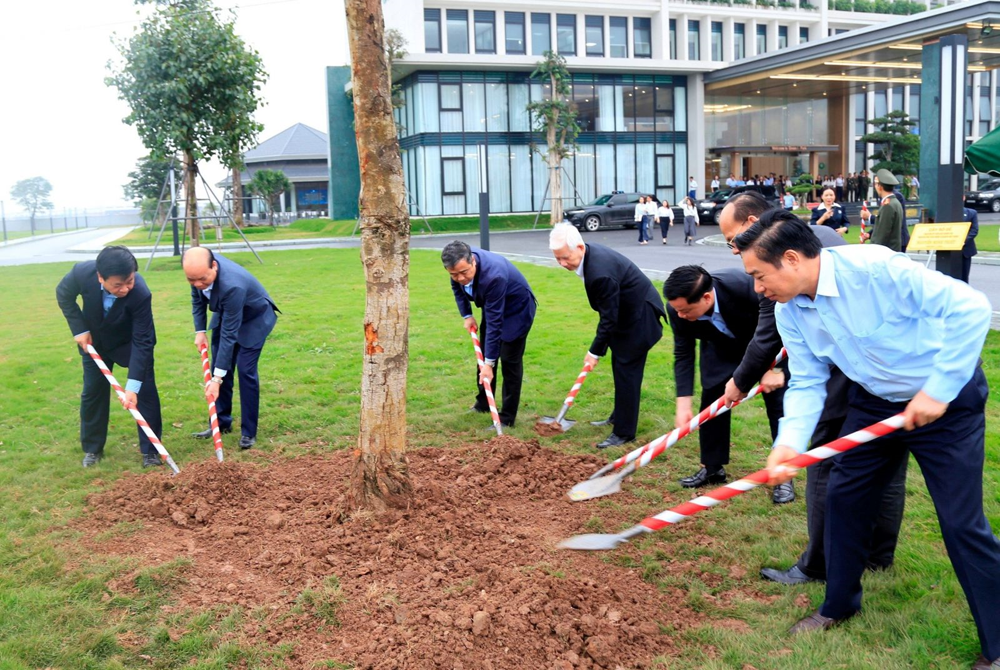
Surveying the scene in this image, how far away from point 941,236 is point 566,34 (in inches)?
1395

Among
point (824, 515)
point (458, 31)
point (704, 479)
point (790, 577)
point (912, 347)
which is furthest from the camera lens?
point (458, 31)

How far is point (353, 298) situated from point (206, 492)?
882 centimetres

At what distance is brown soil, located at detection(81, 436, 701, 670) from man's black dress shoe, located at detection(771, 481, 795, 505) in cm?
92

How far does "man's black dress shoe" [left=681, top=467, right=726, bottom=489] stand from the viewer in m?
5.46

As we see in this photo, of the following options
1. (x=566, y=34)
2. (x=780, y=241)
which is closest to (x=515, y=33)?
(x=566, y=34)

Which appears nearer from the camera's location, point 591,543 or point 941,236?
point 591,543

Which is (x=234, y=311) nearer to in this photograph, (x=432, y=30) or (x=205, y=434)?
(x=205, y=434)

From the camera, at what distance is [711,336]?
5.17 metres

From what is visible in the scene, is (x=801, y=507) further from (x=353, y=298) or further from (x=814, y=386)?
(x=353, y=298)

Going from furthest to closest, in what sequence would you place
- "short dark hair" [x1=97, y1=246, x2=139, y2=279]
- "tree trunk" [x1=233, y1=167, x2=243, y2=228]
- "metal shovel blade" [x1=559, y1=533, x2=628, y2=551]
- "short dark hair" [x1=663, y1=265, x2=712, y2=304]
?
"tree trunk" [x1=233, y1=167, x2=243, y2=228] < "short dark hair" [x1=97, y1=246, x2=139, y2=279] < "short dark hair" [x1=663, y1=265, x2=712, y2=304] < "metal shovel blade" [x1=559, y1=533, x2=628, y2=551]

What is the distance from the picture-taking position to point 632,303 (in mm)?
6379

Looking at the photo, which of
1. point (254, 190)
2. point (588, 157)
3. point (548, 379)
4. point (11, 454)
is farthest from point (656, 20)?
point (11, 454)

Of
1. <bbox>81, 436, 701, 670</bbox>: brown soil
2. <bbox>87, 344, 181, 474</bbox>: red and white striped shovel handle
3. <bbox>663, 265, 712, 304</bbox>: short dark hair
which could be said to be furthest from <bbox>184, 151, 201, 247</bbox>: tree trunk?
<bbox>663, 265, 712, 304</bbox>: short dark hair

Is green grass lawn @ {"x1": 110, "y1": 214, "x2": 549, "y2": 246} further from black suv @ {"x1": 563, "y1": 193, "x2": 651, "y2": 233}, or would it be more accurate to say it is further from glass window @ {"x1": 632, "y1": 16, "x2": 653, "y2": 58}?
glass window @ {"x1": 632, "y1": 16, "x2": 653, "y2": 58}
